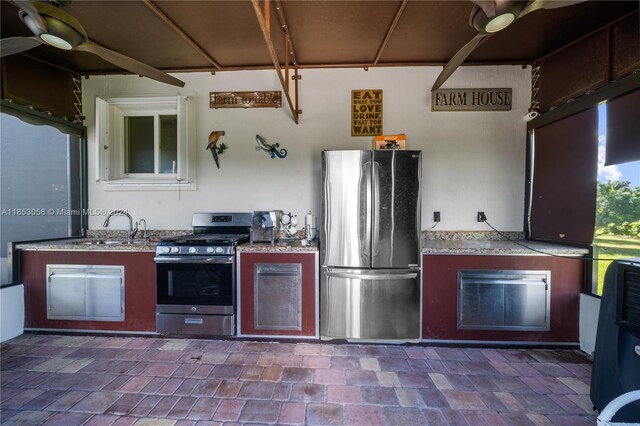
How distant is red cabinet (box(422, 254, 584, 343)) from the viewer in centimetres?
249

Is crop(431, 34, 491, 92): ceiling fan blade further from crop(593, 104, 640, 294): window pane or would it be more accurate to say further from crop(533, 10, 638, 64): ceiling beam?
crop(533, 10, 638, 64): ceiling beam

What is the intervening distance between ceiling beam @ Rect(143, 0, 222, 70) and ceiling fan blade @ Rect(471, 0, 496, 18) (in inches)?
98.6

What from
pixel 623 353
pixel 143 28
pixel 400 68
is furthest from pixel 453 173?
pixel 143 28

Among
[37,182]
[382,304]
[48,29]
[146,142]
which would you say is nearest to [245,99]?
[146,142]

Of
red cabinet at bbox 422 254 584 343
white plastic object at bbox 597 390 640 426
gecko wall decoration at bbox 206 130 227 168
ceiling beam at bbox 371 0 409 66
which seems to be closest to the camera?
white plastic object at bbox 597 390 640 426

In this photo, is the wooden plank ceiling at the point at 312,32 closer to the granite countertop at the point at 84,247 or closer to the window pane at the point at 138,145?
the window pane at the point at 138,145

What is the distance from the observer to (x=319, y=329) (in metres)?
2.63

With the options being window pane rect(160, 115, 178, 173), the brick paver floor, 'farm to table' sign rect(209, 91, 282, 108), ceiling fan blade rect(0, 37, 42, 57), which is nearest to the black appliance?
the brick paver floor

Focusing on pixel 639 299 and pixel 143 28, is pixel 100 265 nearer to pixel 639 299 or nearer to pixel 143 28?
pixel 143 28

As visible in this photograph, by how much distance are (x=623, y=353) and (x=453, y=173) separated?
213 cm

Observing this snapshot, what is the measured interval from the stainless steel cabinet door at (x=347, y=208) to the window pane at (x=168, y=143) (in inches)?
84.7

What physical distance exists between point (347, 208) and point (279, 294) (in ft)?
3.57

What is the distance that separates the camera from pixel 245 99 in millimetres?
3326

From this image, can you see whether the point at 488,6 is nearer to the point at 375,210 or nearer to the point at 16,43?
the point at 375,210
